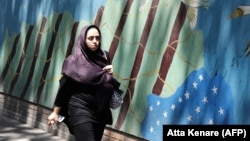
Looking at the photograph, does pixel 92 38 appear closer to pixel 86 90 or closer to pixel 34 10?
pixel 86 90

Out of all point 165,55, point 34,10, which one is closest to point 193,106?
point 165,55

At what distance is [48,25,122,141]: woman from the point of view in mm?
4727

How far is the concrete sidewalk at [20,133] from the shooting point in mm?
7814

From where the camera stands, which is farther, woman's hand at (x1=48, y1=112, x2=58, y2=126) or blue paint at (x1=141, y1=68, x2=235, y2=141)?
blue paint at (x1=141, y1=68, x2=235, y2=141)

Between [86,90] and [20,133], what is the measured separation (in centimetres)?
371

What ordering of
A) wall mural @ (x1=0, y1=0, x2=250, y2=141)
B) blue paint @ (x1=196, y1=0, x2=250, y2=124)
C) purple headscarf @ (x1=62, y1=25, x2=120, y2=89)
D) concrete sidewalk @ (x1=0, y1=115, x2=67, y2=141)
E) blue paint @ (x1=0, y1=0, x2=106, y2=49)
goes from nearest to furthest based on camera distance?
purple headscarf @ (x1=62, y1=25, x2=120, y2=89), blue paint @ (x1=196, y1=0, x2=250, y2=124), wall mural @ (x1=0, y1=0, x2=250, y2=141), blue paint @ (x1=0, y1=0, x2=106, y2=49), concrete sidewalk @ (x1=0, y1=115, x2=67, y2=141)

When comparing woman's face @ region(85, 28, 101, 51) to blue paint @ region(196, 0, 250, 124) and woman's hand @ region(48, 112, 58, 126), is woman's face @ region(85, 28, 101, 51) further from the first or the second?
blue paint @ region(196, 0, 250, 124)

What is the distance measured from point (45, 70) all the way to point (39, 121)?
849 millimetres

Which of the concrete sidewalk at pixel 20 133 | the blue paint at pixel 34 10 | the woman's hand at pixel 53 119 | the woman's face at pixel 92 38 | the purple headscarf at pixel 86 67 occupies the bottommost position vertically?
the woman's hand at pixel 53 119

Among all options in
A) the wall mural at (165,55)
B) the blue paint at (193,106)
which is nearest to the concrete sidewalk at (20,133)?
the wall mural at (165,55)

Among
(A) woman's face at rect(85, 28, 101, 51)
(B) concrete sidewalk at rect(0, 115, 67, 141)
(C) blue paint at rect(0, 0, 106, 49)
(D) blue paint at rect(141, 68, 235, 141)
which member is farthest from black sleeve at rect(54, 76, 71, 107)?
(B) concrete sidewalk at rect(0, 115, 67, 141)

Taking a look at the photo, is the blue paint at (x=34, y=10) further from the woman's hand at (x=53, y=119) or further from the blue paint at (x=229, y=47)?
the woman's hand at (x=53, y=119)

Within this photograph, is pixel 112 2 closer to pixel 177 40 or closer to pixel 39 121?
pixel 177 40

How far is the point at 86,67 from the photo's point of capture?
15.7ft
